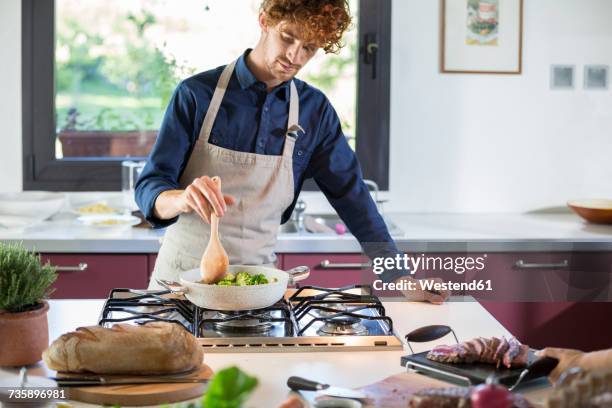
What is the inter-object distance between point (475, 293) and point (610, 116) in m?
2.07

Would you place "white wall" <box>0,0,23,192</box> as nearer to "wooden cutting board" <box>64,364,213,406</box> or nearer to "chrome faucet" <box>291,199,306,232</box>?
"chrome faucet" <box>291,199,306,232</box>

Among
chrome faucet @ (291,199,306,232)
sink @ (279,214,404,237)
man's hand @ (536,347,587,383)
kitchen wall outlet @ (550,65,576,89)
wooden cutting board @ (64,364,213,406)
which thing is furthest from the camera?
kitchen wall outlet @ (550,65,576,89)

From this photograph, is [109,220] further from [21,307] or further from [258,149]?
[21,307]

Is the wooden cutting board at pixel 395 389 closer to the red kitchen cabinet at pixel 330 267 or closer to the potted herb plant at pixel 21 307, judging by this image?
the potted herb plant at pixel 21 307

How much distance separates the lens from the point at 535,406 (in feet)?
4.85

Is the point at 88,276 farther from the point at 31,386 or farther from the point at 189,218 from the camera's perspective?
the point at 31,386

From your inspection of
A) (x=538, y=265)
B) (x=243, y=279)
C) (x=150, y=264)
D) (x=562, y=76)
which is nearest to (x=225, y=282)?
(x=243, y=279)

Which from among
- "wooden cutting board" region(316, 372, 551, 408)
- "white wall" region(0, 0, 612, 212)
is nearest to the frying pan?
"wooden cutting board" region(316, 372, 551, 408)

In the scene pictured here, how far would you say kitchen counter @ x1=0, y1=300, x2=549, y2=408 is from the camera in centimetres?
165

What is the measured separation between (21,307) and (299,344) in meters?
0.55

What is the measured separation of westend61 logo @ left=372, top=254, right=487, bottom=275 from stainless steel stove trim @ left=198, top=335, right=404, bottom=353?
0.39 meters

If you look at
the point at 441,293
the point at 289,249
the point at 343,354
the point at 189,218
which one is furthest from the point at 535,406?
the point at 289,249

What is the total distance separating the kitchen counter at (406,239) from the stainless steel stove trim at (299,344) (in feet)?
4.64

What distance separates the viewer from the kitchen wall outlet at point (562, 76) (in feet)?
13.5
